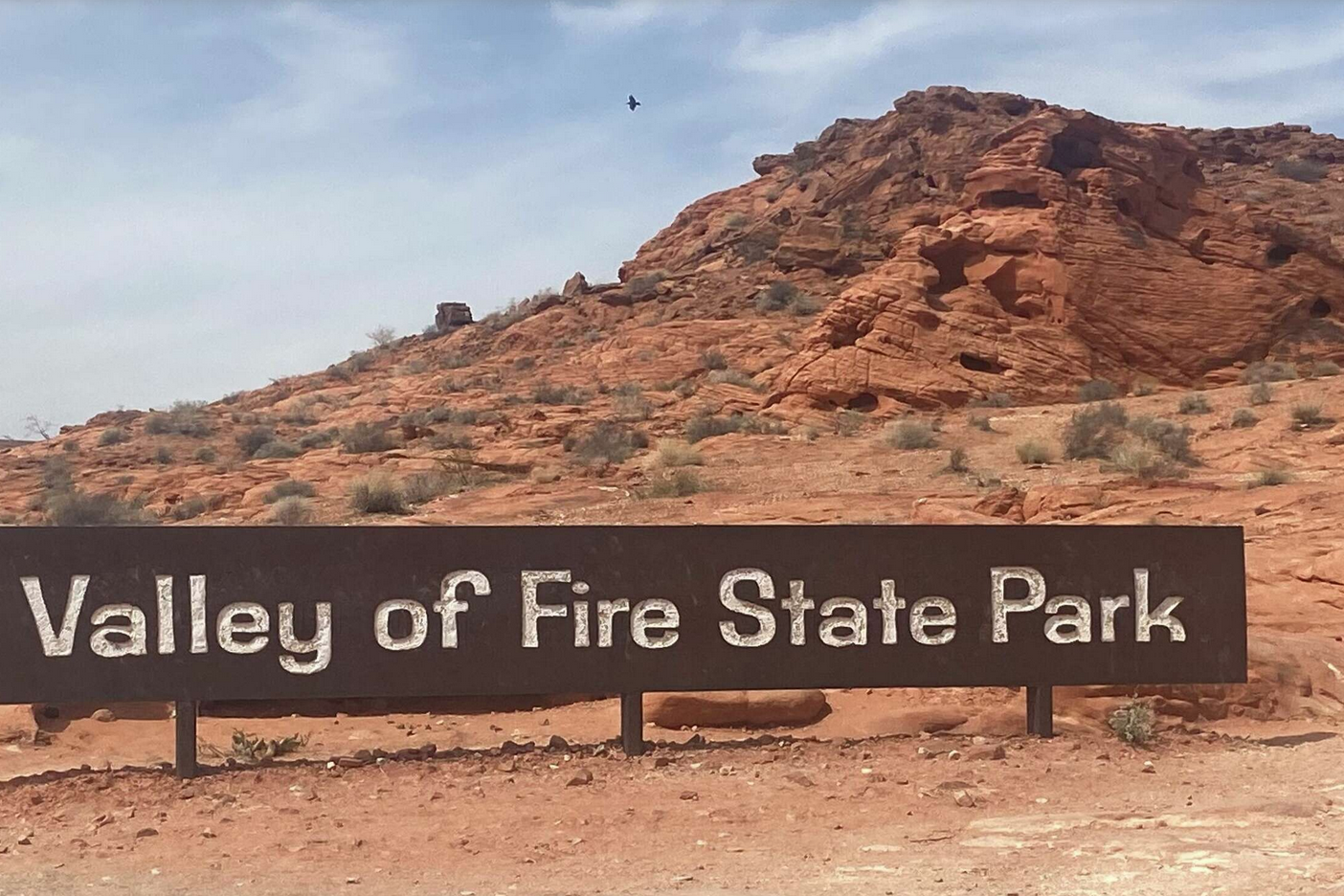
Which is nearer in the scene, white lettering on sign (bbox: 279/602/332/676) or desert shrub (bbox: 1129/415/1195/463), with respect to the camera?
white lettering on sign (bbox: 279/602/332/676)

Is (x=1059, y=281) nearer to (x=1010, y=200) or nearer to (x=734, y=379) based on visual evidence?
(x=1010, y=200)

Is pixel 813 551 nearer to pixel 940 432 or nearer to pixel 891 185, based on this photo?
pixel 940 432

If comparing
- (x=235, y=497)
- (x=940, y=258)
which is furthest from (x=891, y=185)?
(x=235, y=497)

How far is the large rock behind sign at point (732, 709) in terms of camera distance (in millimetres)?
9070

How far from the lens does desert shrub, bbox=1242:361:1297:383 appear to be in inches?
1275

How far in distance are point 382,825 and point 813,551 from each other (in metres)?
3.12

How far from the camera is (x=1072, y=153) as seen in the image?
39281 millimetres

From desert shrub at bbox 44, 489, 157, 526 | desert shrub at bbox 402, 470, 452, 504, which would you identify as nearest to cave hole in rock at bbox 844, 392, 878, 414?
desert shrub at bbox 402, 470, 452, 504

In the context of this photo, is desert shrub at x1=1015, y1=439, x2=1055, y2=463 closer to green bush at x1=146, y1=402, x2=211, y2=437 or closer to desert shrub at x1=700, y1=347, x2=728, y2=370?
desert shrub at x1=700, y1=347, x2=728, y2=370

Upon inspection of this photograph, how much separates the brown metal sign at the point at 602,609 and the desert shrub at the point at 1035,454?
47.8 feet

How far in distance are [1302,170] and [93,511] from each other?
54724mm

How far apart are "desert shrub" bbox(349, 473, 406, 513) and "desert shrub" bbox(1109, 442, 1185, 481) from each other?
12112 mm


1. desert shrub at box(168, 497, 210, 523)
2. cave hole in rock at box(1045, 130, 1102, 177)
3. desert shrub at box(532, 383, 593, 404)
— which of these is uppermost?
cave hole in rock at box(1045, 130, 1102, 177)

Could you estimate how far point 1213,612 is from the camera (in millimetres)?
8328
